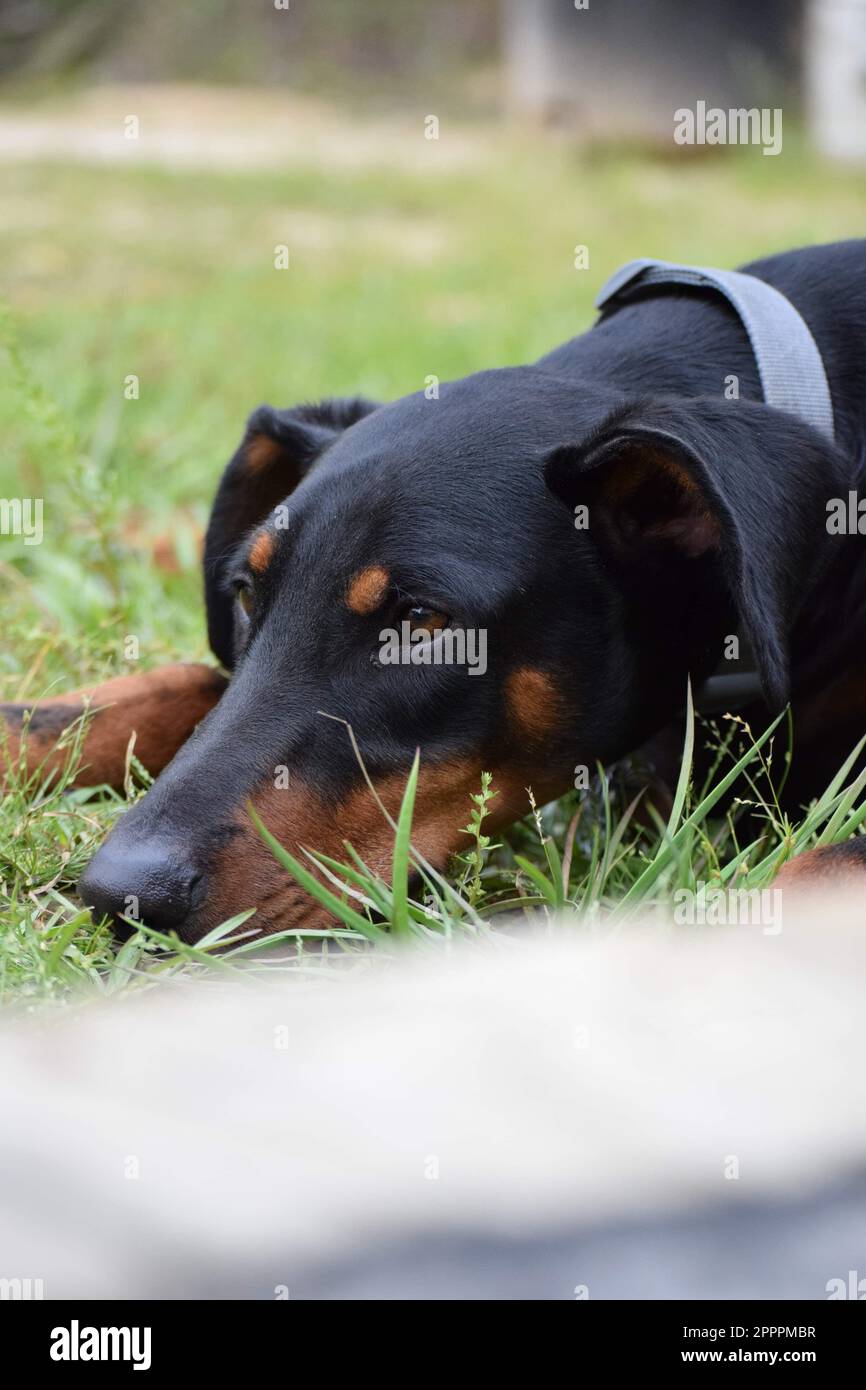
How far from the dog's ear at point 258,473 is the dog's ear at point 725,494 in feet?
2.76

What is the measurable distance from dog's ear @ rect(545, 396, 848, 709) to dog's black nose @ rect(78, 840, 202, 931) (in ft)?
3.44

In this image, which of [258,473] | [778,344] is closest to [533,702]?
[778,344]

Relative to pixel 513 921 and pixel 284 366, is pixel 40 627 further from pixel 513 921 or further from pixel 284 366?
pixel 284 366

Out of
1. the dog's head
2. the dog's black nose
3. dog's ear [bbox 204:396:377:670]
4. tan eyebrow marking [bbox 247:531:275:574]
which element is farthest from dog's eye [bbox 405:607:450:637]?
dog's ear [bbox 204:396:377:670]

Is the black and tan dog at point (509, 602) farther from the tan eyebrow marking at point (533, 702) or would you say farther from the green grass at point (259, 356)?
the green grass at point (259, 356)

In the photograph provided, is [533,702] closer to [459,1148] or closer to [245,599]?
[245,599]

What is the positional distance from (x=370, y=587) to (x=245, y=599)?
1.68ft

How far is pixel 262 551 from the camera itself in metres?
2.96

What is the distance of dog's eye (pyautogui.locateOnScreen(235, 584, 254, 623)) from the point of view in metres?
3.14

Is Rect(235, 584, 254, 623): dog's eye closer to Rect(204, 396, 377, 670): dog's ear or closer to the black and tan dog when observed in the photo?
the black and tan dog

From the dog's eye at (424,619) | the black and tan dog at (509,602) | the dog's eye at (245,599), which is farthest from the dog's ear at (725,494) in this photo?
the dog's eye at (245,599)

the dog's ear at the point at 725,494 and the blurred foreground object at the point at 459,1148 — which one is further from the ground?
the dog's ear at the point at 725,494

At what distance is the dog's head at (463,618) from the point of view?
262cm
